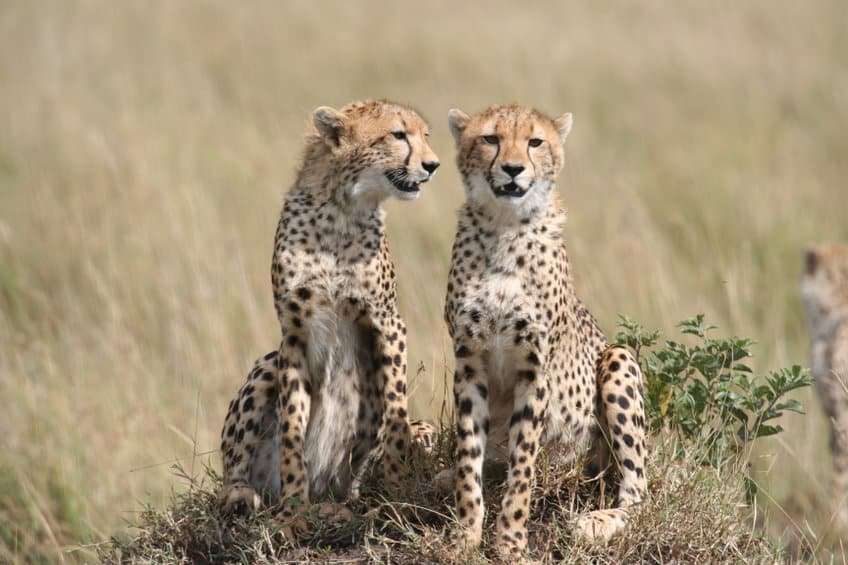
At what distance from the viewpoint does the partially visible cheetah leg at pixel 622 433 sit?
130 inches

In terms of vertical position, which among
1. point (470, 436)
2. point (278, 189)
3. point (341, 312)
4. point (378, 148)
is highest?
point (378, 148)

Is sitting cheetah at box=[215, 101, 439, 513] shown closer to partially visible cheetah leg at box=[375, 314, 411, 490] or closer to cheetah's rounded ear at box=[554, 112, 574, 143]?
partially visible cheetah leg at box=[375, 314, 411, 490]

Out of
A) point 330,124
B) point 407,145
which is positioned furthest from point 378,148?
point 330,124

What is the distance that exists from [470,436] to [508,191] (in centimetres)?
69

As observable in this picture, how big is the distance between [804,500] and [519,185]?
106 inches

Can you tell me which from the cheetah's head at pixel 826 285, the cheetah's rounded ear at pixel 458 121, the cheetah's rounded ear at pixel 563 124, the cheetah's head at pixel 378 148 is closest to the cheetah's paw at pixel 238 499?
the cheetah's head at pixel 378 148

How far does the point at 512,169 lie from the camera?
322 centimetres

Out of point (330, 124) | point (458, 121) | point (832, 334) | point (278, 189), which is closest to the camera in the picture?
point (458, 121)

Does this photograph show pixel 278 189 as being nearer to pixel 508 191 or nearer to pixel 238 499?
pixel 238 499

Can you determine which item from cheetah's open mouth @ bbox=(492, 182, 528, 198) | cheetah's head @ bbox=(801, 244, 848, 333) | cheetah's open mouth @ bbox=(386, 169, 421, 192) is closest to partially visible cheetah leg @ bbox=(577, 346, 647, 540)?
cheetah's open mouth @ bbox=(492, 182, 528, 198)

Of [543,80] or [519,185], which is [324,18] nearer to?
[543,80]

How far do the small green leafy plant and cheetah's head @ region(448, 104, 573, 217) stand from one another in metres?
0.65

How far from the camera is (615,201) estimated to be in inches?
301

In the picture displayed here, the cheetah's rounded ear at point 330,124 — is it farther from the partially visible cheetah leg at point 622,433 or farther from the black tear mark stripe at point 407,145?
the partially visible cheetah leg at point 622,433
